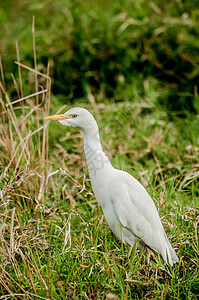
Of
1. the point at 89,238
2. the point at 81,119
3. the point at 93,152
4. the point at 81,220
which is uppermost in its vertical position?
the point at 81,119

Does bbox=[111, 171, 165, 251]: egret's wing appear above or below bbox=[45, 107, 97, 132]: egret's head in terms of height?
below

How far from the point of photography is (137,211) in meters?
2.12

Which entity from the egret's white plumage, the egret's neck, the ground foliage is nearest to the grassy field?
the egret's white plumage

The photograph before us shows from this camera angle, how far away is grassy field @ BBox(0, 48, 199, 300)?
6.50ft

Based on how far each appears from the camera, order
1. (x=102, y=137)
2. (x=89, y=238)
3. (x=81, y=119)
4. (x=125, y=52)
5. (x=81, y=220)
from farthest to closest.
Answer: (x=125, y=52) < (x=102, y=137) < (x=81, y=220) < (x=89, y=238) < (x=81, y=119)

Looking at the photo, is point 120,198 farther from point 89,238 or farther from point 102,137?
point 102,137

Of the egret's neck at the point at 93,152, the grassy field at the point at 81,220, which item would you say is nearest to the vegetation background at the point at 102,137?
the grassy field at the point at 81,220

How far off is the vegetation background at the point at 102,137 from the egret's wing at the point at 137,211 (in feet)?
0.38

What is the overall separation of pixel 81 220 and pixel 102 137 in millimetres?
1018

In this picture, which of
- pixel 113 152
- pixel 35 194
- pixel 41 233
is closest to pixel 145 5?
pixel 113 152

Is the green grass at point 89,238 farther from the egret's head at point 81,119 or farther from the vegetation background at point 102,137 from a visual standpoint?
the egret's head at point 81,119

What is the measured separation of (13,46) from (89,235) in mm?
2900

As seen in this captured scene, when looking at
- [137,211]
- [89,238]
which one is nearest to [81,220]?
[89,238]

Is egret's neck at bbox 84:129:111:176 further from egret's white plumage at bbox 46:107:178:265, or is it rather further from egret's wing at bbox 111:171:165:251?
egret's wing at bbox 111:171:165:251
